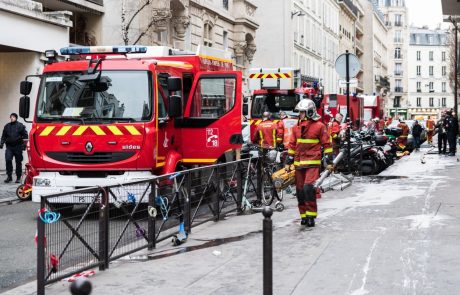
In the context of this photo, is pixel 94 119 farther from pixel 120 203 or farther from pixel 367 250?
pixel 367 250

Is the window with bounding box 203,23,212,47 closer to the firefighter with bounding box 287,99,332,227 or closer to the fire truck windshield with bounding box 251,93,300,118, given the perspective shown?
the fire truck windshield with bounding box 251,93,300,118

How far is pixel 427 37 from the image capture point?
15350 cm

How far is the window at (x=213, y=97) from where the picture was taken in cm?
1462

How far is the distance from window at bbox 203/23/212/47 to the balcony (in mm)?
40997

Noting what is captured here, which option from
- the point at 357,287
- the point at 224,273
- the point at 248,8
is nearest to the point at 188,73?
the point at 224,273

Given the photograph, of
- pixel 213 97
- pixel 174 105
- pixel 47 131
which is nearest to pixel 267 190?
pixel 213 97

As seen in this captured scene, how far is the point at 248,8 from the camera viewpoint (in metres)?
38.8

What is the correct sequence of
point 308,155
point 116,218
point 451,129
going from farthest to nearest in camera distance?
point 451,129 < point 308,155 < point 116,218

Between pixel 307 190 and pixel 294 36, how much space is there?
1709 inches

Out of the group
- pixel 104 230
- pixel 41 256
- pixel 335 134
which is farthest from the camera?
pixel 335 134

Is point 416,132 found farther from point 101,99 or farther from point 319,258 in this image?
point 319,258

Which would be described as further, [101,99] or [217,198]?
[101,99]

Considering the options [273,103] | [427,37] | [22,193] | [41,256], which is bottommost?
[22,193]

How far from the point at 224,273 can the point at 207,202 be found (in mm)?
3773
